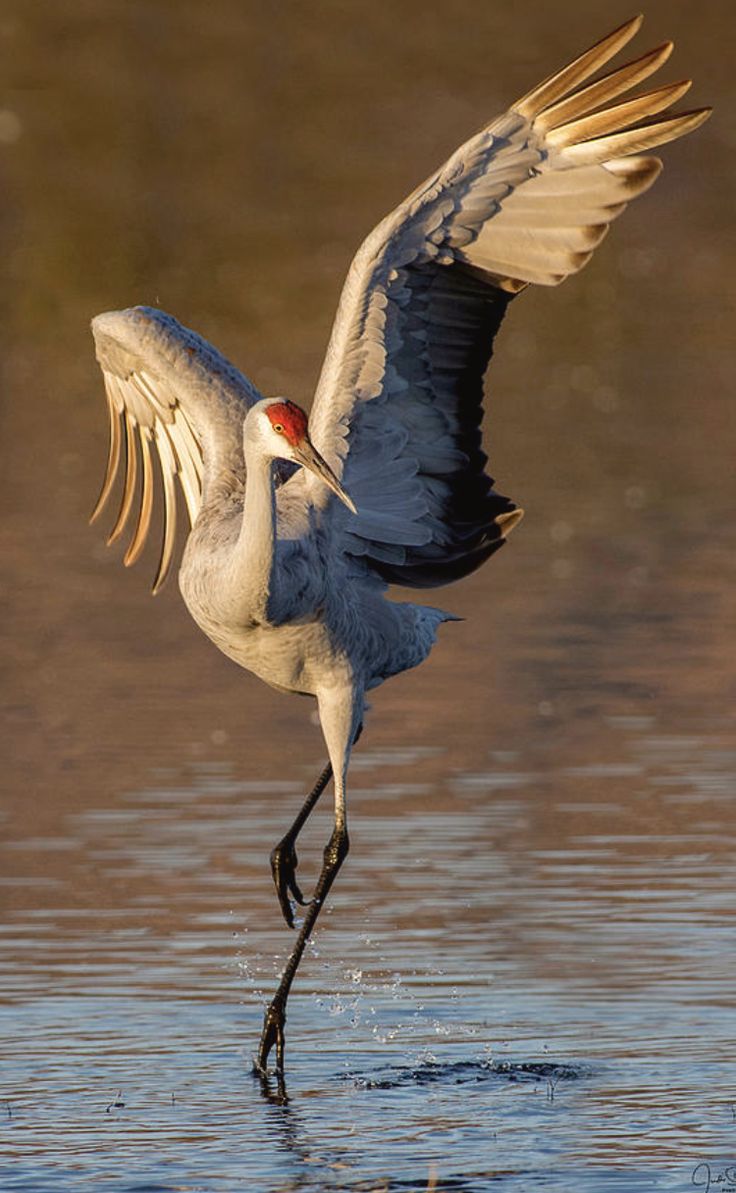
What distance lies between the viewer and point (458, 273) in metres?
8.79

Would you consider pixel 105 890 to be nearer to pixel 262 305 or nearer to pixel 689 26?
pixel 262 305

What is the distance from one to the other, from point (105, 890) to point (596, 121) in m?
3.11

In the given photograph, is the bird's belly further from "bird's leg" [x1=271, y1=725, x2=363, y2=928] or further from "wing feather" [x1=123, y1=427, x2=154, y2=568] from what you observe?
"wing feather" [x1=123, y1=427, x2=154, y2=568]

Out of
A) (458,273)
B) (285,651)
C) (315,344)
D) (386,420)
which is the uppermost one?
(458,273)

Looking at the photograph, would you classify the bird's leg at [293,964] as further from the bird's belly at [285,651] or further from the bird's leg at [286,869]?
the bird's belly at [285,651]

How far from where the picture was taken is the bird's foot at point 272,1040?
830cm

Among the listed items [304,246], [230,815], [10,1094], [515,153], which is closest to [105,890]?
[230,815]

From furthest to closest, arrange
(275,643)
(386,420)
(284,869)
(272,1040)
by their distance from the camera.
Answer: (284,869), (386,420), (275,643), (272,1040)

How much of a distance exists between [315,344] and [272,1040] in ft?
52.8

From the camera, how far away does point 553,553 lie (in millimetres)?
15992

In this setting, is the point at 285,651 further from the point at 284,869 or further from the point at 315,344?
the point at 315,344
